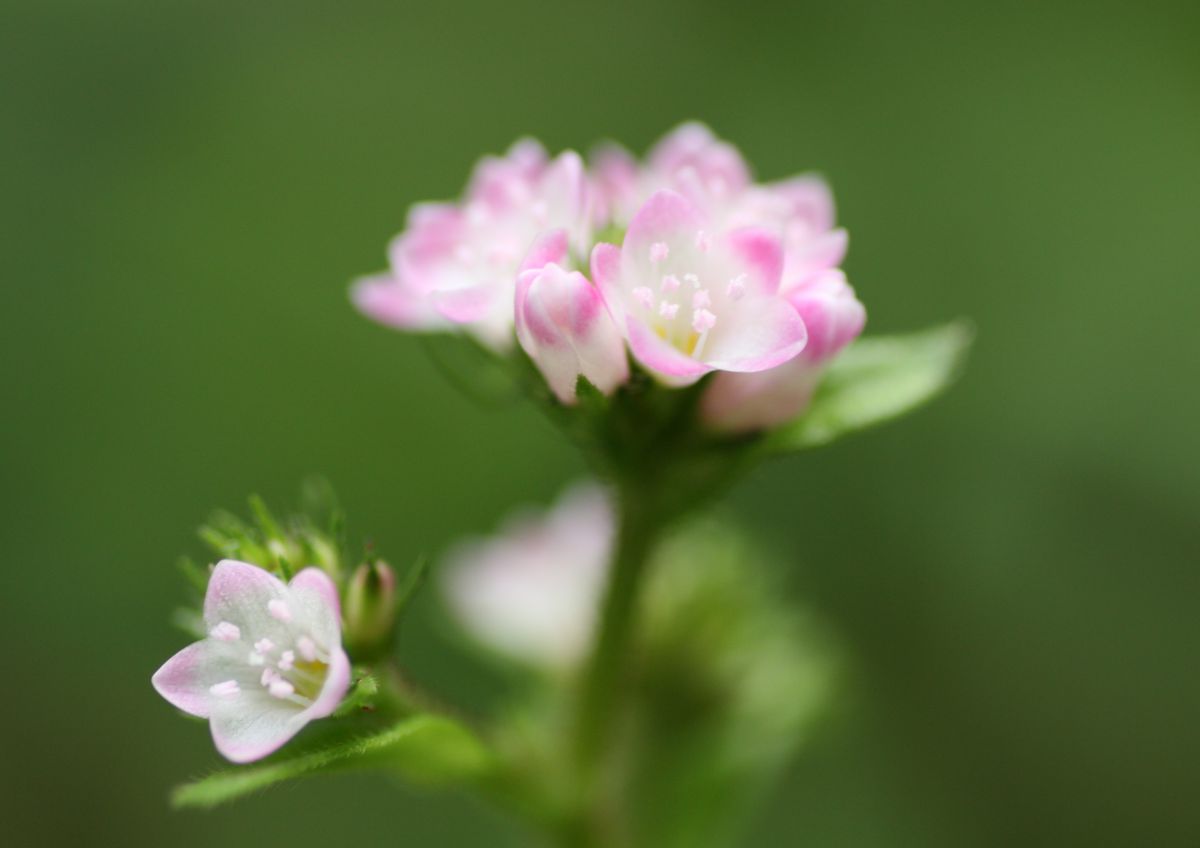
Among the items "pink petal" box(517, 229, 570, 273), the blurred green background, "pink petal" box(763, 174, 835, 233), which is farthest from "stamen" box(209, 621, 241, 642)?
the blurred green background

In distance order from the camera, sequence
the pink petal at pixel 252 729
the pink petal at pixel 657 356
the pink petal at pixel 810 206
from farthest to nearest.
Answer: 1. the pink petal at pixel 810 206
2. the pink petal at pixel 657 356
3. the pink petal at pixel 252 729

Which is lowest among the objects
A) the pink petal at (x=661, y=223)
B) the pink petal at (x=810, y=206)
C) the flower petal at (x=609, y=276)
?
the flower petal at (x=609, y=276)

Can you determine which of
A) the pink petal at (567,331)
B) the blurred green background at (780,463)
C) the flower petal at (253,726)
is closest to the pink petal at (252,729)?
the flower petal at (253,726)

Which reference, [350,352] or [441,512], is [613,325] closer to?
[441,512]

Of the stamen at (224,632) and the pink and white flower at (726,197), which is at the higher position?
the pink and white flower at (726,197)

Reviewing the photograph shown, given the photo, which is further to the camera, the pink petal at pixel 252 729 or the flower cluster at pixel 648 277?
the flower cluster at pixel 648 277

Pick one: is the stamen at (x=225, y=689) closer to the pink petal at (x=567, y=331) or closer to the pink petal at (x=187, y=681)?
the pink petal at (x=187, y=681)
